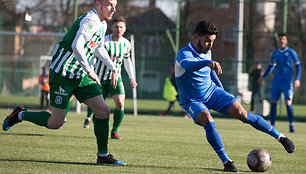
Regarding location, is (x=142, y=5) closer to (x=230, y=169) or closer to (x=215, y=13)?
(x=215, y=13)

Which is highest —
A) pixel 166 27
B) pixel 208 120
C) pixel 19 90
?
pixel 166 27

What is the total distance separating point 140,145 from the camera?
853 cm

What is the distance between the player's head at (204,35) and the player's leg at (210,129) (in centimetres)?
69

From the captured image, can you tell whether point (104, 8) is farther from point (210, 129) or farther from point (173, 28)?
point (173, 28)

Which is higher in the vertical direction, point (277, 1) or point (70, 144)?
point (277, 1)

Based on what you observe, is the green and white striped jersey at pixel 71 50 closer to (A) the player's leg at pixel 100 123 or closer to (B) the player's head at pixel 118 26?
(A) the player's leg at pixel 100 123

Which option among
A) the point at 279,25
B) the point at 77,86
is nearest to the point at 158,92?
the point at 279,25

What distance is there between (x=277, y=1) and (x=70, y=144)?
14.4 meters

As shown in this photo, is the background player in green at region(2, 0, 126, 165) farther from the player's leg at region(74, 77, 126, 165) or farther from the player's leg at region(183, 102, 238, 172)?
the player's leg at region(183, 102, 238, 172)

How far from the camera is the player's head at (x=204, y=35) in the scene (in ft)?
19.8

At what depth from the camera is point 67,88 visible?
20.7 feet

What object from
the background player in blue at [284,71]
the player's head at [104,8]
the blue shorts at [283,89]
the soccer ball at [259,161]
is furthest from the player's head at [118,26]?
the blue shorts at [283,89]

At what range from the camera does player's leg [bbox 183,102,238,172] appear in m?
5.84

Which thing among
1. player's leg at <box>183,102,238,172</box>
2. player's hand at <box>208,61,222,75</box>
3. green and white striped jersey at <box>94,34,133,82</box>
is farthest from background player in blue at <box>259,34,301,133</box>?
player's hand at <box>208,61,222,75</box>
